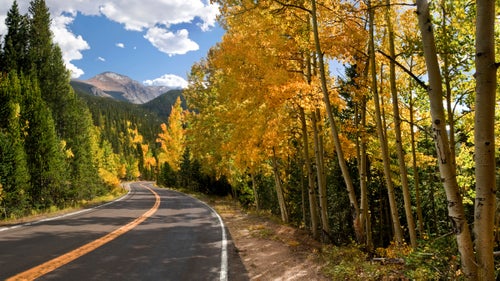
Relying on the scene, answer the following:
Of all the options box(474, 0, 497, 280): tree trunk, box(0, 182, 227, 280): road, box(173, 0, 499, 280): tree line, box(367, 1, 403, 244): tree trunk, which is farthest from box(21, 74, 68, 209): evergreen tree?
box(474, 0, 497, 280): tree trunk

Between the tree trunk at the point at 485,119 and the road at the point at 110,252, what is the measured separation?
4.91 m

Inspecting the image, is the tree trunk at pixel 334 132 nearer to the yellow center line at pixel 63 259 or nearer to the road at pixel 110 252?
the road at pixel 110 252

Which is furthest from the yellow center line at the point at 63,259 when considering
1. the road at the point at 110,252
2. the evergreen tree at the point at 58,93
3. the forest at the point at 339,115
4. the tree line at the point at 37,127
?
the evergreen tree at the point at 58,93

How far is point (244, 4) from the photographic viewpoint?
29.5 feet

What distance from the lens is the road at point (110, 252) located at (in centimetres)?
695

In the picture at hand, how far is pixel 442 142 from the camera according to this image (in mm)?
3982

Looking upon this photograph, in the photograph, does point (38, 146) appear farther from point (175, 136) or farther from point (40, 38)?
point (175, 136)

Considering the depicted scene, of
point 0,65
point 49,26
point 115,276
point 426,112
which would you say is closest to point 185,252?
point 115,276

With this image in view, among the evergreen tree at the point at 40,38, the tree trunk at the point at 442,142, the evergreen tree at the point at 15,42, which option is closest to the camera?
the tree trunk at the point at 442,142

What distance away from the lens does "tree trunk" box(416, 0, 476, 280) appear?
12.7 feet

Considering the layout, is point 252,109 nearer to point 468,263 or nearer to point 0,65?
point 468,263

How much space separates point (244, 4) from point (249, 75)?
3030 mm

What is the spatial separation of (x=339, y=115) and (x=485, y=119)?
1670cm

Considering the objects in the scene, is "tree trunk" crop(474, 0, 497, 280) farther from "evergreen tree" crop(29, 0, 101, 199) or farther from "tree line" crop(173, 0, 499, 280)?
"evergreen tree" crop(29, 0, 101, 199)
